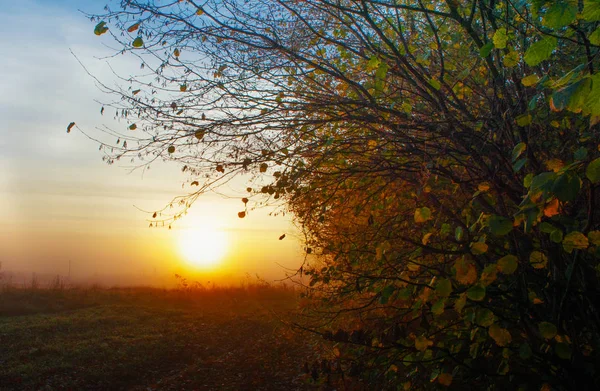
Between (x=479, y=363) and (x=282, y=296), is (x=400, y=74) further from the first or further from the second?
(x=282, y=296)

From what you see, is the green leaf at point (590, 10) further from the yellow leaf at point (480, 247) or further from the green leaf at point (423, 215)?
the green leaf at point (423, 215)

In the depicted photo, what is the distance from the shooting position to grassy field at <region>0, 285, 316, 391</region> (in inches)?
331

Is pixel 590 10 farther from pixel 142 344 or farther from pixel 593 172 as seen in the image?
pixel 142 344

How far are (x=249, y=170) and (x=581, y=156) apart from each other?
8.52 ft

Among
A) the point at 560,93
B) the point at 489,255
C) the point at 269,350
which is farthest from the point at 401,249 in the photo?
the point at 269,350

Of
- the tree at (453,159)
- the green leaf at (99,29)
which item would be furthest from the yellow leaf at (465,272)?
the green leaf at (99,29)

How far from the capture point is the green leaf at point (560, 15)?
155 cm

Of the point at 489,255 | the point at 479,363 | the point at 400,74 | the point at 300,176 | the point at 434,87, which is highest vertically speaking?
the point at 400,74

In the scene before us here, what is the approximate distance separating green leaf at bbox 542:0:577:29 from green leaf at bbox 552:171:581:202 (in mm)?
507

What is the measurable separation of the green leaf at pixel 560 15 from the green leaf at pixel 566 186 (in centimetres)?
51

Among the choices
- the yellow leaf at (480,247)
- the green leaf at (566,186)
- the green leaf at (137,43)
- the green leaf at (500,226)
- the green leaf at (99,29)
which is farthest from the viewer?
the green leaf at (137,43)

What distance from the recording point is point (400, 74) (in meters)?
3.46

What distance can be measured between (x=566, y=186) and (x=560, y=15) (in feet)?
1.91

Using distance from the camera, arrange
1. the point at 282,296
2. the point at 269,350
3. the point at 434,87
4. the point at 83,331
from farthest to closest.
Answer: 1. the point at 282,296
2. the point at 83,331
3. the point at 269,350
4. the point at 434,87
